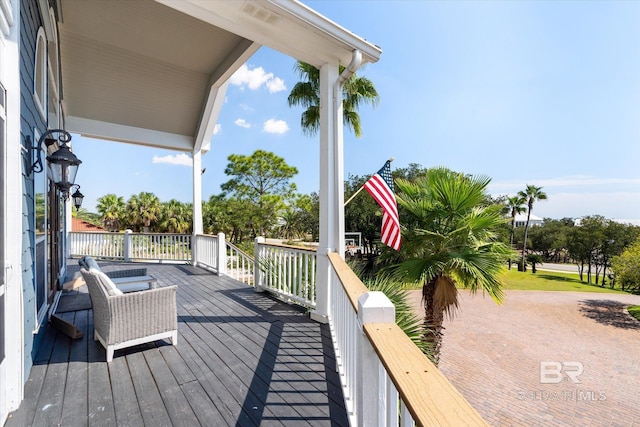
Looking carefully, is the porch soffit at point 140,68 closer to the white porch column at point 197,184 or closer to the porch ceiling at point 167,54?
the porch ceiling at point 167,54

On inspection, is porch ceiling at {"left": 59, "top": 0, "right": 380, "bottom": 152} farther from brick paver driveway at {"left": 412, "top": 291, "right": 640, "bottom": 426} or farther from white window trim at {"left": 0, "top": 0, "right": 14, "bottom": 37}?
brick paver driveway at {"left": 412, "top": 291, "right": 640, "bottom": 426}

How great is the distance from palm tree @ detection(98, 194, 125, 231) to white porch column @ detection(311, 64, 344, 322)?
2590 cm

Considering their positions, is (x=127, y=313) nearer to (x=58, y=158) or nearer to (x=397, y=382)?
(x=58, y=158)

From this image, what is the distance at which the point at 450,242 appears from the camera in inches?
205

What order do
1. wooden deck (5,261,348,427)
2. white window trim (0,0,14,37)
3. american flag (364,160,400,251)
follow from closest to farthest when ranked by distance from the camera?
white window trim (0,0,14,37)
wooden deck (5,261,348,427)
american flag (364,160,400,251)

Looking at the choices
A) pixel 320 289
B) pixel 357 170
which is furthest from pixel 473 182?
pixel 357 170

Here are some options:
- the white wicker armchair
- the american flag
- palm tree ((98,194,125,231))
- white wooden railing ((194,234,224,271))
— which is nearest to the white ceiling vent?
the american flag

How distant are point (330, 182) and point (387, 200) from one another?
2.70 ft

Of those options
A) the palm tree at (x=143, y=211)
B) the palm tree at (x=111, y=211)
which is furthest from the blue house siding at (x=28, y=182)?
the palm tree at (x=111, y=211)

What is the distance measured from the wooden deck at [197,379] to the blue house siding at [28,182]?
34cm

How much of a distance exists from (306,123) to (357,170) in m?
11.4

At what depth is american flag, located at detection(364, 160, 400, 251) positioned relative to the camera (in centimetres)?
405

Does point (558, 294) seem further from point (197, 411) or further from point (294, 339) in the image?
point (197, 411)

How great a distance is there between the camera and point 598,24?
439 inches
